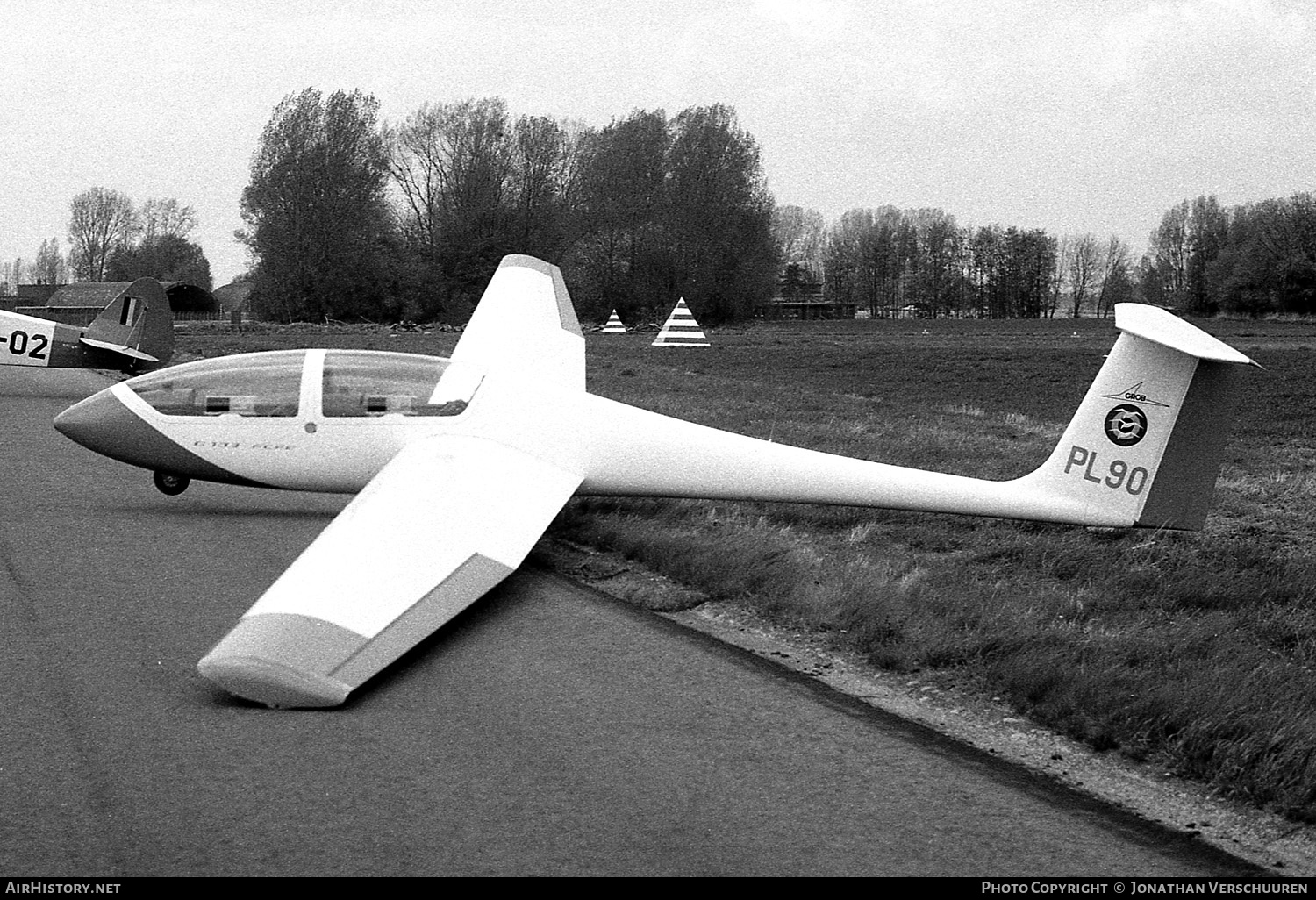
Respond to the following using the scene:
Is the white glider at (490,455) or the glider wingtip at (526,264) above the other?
the glider wingtip at (526,264)

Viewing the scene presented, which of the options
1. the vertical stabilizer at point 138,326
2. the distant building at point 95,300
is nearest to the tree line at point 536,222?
the distant building at point 95,300

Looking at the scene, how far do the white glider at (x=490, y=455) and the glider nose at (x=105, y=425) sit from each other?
15 millimetres

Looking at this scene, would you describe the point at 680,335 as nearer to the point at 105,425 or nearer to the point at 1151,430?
the point at 105,425

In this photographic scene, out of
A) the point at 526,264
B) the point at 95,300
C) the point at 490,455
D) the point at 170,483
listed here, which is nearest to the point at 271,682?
the point at 490,455

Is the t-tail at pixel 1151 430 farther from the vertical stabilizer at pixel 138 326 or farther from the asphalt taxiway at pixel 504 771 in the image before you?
the vertical stabilizer at pixel 138 326

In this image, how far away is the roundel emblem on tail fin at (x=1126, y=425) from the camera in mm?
8594

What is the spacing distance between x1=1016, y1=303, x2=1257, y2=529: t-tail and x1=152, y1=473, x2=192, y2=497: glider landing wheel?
7.41m

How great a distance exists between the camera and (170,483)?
36.2 ft

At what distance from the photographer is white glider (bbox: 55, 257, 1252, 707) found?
717 cm

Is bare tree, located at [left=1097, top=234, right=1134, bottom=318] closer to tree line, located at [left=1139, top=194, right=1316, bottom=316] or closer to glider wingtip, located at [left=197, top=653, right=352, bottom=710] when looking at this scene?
tree line, located at [left=1139, top=194, right=1316, bottom=316]

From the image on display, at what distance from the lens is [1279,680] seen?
6.05 m

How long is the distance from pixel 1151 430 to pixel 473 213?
210 ft

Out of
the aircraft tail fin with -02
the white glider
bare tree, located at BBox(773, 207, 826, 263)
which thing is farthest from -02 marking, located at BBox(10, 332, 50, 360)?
bare tree, located at BBox(773, 207, 826, 263)
